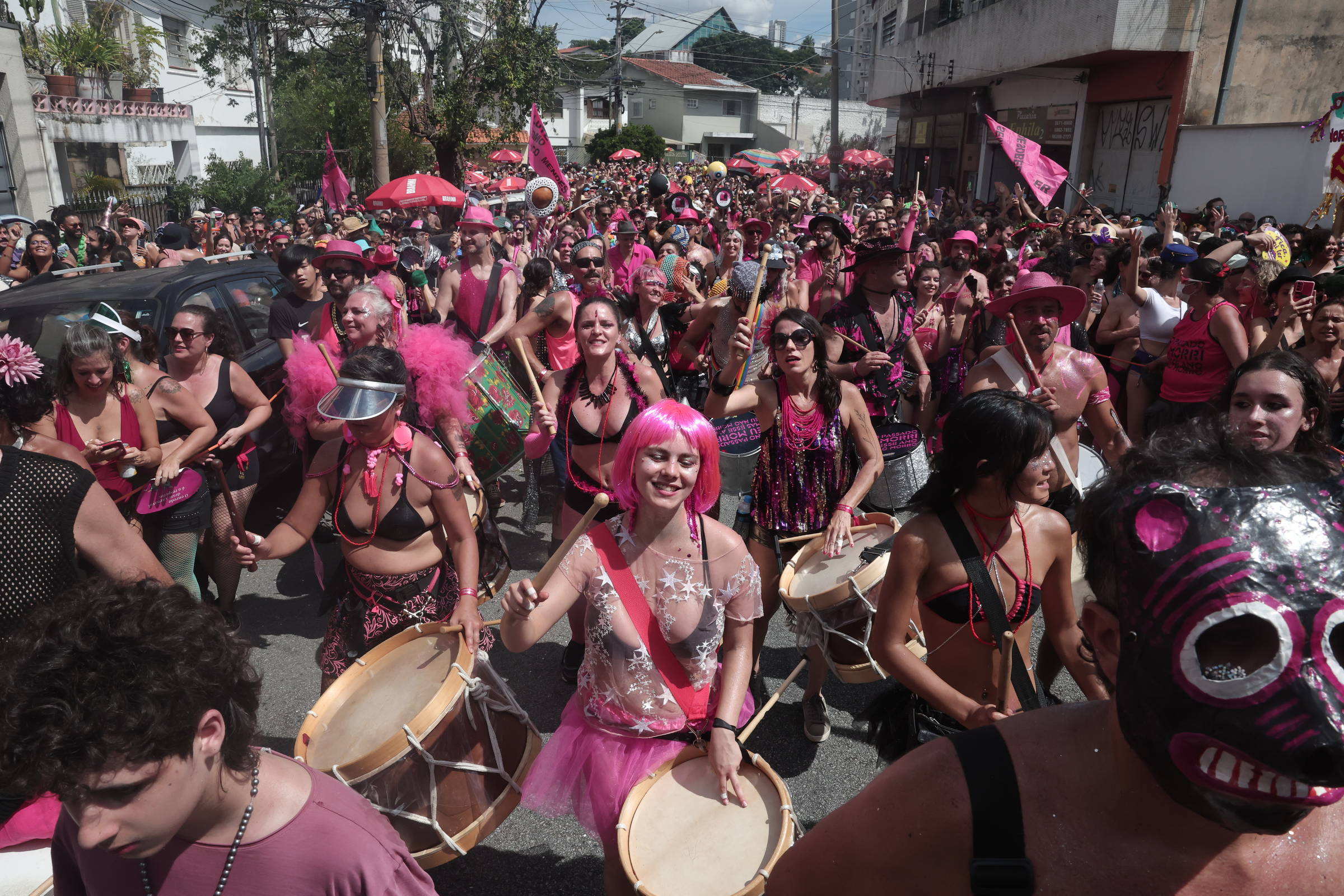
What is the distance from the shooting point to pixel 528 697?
13.5 feet

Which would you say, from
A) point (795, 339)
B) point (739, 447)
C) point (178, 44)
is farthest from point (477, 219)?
point (178, 44)

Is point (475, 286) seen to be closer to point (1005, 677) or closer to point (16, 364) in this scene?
point (16, 364)

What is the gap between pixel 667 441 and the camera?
2.52 meters

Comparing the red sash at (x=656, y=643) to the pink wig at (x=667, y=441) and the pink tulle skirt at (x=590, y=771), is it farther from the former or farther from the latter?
the pink wig at (x=667, y=441)

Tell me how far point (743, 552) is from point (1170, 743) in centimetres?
172

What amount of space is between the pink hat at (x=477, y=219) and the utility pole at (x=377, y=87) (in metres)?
13.4

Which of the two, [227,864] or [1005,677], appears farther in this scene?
[1005,677]

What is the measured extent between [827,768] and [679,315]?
5.15m

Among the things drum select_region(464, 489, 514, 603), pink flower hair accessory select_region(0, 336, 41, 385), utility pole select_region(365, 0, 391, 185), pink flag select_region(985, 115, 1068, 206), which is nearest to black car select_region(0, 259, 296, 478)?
drum select_region(464, 489, 514, 603)

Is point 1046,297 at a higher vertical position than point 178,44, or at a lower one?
lower

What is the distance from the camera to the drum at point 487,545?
3.95 metres

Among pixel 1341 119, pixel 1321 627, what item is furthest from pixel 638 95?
pixel 1321 627

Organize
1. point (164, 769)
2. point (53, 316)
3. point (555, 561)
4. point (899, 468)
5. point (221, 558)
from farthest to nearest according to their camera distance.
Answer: point (53, 316) < point (221, 558) < point (899, 468) < point (555, 561) < point (164, 769)

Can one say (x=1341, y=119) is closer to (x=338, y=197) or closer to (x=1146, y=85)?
(x=1146, y=85)
